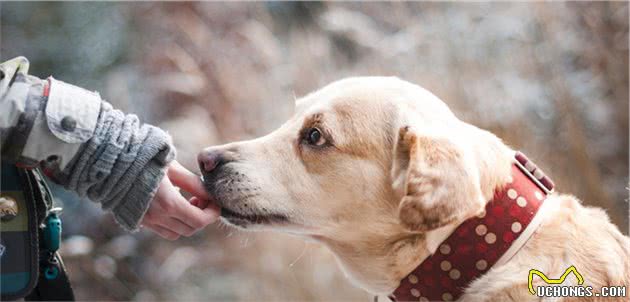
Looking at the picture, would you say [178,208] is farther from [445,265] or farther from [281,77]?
[281,77]

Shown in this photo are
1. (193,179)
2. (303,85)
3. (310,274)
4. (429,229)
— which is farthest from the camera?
(303,85)

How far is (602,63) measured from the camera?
364cm

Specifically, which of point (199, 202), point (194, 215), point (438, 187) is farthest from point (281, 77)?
point (438, 187)

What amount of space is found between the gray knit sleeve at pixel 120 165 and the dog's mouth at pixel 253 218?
0.76ft

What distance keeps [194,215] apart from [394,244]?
516mm

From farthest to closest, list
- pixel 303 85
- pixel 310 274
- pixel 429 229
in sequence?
pixel 303 85 < pixel 310 274 < pixel 429 229

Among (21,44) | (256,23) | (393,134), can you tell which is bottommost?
(21,44)

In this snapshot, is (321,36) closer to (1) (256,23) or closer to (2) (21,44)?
(1) (256,23)

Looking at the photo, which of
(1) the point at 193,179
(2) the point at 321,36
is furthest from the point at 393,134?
(2) the point at 321,36

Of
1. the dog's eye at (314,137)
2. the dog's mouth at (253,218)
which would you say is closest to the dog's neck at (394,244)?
the dog's mouth at (253,218)

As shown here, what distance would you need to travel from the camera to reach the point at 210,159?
1752mm

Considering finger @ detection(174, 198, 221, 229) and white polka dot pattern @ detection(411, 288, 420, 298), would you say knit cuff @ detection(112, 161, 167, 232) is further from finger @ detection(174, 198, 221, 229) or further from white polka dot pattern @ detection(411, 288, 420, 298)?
white polka dot pattern @ detection(411, 288, 420, 298)

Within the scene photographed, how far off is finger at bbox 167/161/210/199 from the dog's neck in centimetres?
36

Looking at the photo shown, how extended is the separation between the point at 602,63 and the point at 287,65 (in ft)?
5.69
